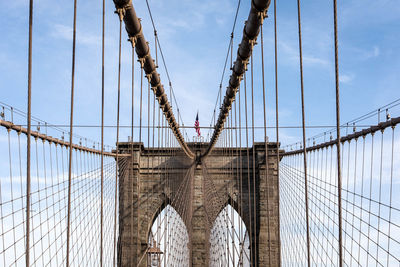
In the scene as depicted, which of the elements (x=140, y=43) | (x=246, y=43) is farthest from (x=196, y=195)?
(x=140, y=43)

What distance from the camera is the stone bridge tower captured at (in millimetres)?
18172

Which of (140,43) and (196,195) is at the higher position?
(140,43)

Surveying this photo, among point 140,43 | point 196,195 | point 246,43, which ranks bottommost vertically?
point 196,195

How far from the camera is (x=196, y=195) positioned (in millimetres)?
19531

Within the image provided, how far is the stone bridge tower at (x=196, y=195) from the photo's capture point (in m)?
18.2

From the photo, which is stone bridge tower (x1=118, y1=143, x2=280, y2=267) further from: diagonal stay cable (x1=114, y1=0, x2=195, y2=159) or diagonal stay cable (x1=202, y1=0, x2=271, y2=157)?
diagonal stay cable (x1=114, y1=0, x2=195, y2=159)

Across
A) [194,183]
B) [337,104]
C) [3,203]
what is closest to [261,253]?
[194,183]

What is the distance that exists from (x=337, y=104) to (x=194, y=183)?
16.6m

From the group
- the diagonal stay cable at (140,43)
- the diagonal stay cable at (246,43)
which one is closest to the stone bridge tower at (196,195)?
the diagonal stay cable at (246,43)

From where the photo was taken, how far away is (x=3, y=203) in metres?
7.06

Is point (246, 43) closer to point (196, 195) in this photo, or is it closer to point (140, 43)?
point (140, 43)

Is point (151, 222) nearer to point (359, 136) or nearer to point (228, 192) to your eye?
point (228, 192)

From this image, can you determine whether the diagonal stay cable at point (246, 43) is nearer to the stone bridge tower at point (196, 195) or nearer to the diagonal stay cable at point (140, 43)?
the diagonal stay cable at point (140, 43)

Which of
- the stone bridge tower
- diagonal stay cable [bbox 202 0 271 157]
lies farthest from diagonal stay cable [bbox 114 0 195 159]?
the stone bridge tower
